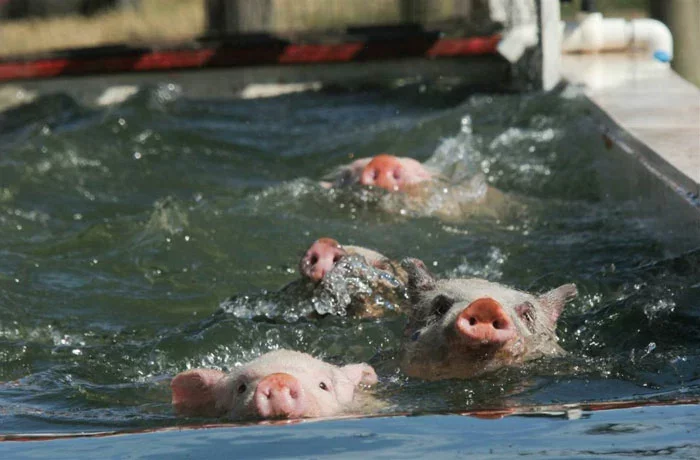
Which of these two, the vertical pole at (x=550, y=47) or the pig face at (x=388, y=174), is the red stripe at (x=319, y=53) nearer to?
the vertical pole at (x=550, y=47)

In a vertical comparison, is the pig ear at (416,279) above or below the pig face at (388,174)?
below

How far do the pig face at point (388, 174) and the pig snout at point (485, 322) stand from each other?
140 inches

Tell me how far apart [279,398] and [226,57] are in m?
9.71

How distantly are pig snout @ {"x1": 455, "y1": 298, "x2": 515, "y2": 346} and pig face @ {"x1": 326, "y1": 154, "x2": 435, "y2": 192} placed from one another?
3.55 m

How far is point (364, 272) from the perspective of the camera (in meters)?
6.06

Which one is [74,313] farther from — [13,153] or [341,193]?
[13,153]

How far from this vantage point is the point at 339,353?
6.08 meters

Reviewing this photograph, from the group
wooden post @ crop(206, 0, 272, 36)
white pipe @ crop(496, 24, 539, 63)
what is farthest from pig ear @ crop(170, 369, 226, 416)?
wooden post @ crop(206, 0, 272, 36)

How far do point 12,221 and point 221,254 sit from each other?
69.9 inches

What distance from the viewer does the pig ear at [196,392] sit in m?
4.84

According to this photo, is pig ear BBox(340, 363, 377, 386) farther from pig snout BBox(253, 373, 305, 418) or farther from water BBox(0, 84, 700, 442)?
pig snout BBox(253, 373, 305, 418)

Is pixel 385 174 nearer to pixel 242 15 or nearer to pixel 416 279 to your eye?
pixel 416 279

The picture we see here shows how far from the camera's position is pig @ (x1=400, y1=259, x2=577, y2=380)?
479cm

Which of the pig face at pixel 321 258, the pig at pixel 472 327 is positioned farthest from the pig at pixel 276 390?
the pig face at pixel 321 258
